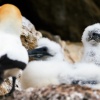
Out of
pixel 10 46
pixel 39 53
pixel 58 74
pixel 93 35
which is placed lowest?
pixel 39 53

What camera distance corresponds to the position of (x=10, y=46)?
517 centimetres

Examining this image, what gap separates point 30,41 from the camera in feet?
22.6

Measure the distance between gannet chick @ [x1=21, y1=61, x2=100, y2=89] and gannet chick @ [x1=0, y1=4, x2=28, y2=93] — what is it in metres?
0.25

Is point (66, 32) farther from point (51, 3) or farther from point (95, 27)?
point (95, 27)

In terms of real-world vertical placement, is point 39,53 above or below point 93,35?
below

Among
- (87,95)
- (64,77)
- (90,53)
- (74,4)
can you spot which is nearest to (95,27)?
(90,53)

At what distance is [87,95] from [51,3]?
7192mm

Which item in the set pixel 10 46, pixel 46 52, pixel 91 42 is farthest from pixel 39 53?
pixel 10 46

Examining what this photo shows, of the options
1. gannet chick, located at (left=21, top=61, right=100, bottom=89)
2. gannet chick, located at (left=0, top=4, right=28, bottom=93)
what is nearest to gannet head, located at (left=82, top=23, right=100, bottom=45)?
gannet chick, located at (left=21, top=61, right=100, bottom=89)

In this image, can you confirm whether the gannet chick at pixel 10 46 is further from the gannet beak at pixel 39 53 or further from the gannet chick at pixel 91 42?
the gannet chick at pixel 91 42

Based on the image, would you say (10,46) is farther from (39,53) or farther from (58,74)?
(39,53)

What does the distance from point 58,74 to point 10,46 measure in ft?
1.74

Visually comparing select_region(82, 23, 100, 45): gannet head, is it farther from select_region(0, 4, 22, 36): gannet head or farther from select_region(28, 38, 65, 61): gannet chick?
select_region(0, 4, 22, 36): gannet head

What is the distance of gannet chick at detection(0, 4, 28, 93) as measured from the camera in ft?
16.6
